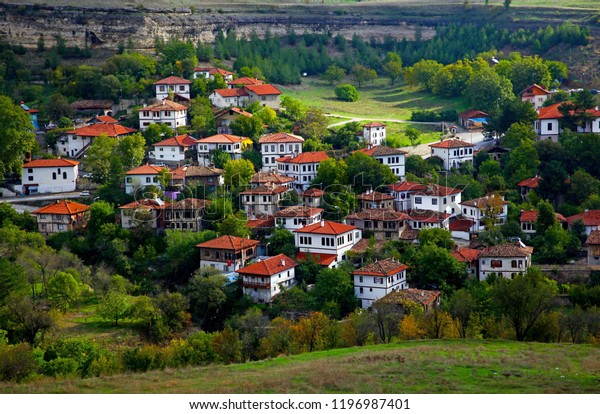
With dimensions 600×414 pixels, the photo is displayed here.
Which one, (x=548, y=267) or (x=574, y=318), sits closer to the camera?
(x=574, y=318)

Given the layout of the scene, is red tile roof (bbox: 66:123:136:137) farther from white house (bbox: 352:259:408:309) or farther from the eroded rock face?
the eroded rock face

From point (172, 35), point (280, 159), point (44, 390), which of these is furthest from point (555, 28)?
point (44, 390)

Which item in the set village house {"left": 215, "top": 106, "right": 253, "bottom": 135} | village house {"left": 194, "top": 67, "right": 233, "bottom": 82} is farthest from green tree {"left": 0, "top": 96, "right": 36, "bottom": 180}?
village house {"left": 194, "top": 67, "right": 233, "bottom": 82}

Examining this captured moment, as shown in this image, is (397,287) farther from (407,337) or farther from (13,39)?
(13,39)

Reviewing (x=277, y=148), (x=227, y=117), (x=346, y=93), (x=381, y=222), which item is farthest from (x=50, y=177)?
(x=346, y=93)

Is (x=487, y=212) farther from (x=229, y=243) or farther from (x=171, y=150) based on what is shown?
(x=171, y=150)

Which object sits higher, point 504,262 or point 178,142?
point 178,142
